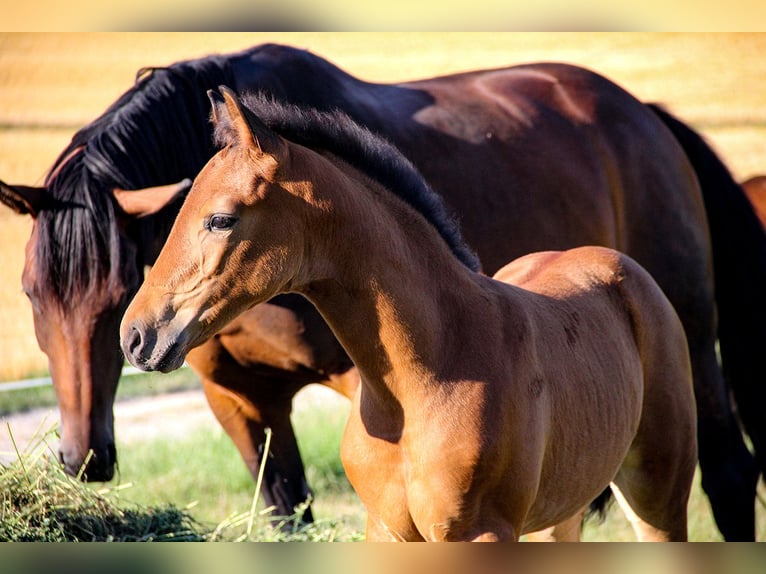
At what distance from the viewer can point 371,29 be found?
3535 mm

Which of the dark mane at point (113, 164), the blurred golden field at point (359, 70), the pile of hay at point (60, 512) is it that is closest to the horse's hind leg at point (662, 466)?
the pile of hay at point (60, 512)

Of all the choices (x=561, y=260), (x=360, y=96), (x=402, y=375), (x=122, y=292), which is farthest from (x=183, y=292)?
(x=360, y=96)

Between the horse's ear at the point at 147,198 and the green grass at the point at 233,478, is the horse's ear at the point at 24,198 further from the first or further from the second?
the green grass at the point at 233,478

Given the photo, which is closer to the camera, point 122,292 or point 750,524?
point 122,292

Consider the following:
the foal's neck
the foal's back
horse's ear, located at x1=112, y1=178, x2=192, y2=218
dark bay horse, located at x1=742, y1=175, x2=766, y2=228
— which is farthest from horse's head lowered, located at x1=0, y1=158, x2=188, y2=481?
dark bay horse, located at x1=742, y1=175, x2=766, y2=228

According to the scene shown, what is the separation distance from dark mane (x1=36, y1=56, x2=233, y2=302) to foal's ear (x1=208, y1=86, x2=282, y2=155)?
0.87 m

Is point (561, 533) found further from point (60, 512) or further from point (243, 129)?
point (243, 129)

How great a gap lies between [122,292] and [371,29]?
1.35 metres

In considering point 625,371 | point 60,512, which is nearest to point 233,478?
point 60,512

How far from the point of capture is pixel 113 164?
9.69 ft

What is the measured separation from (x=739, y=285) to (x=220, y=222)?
256cm

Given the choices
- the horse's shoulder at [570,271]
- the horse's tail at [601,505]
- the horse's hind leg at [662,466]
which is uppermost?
the horse's shoulder at [570,271]

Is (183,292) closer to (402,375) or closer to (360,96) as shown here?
(402,375)

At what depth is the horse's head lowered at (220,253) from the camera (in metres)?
2.02
